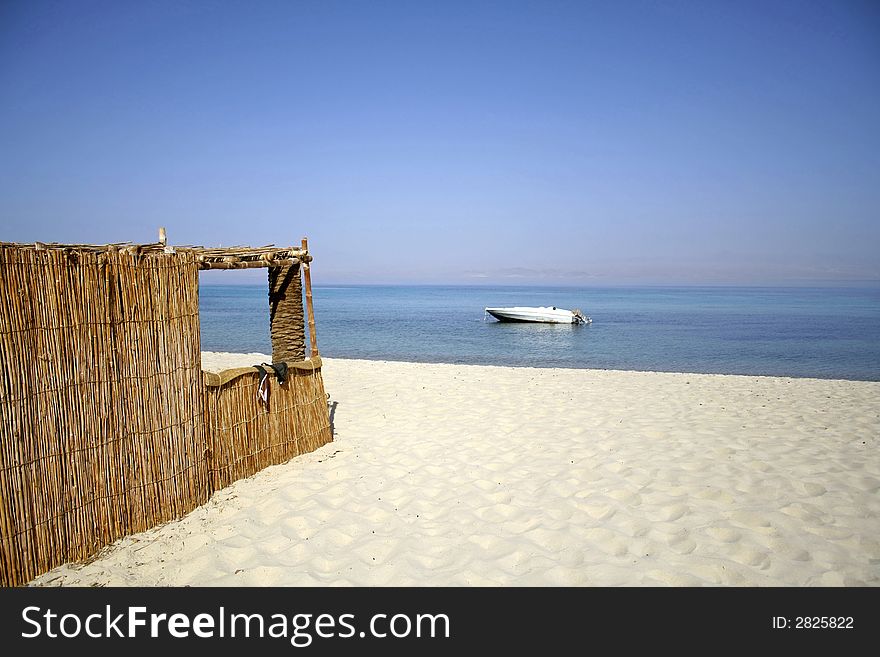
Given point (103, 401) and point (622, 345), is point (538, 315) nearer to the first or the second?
point (622, 345)

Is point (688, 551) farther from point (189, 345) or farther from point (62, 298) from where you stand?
point (62, 298)

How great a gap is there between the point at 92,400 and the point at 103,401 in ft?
0.23

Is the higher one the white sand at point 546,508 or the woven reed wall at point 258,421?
the woven reed wall at point 258,421

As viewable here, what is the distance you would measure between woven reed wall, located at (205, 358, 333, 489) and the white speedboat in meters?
25.8

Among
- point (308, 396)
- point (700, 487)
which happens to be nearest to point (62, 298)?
point (308, 396)

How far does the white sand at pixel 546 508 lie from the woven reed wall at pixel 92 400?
0.84ft

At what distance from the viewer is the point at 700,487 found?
4504 mm

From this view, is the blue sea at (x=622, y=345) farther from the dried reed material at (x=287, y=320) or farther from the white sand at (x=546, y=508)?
the dried reed material at (x=287, y=320)

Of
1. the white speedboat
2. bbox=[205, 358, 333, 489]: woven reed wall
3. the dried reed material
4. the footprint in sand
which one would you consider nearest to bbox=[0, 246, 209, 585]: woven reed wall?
bbox=[205, 358, 333, 489]: woven reed wall

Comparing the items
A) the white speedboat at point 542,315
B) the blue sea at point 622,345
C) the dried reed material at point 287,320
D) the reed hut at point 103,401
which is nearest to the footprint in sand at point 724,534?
the reed hut at point 103,401

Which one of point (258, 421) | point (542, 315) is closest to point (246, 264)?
point (258, 421)

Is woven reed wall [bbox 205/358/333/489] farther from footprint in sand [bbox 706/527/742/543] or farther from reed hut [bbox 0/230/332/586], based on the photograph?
footprint in sand [bbox 706/527/742/543]

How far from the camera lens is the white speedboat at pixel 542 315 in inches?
1204
